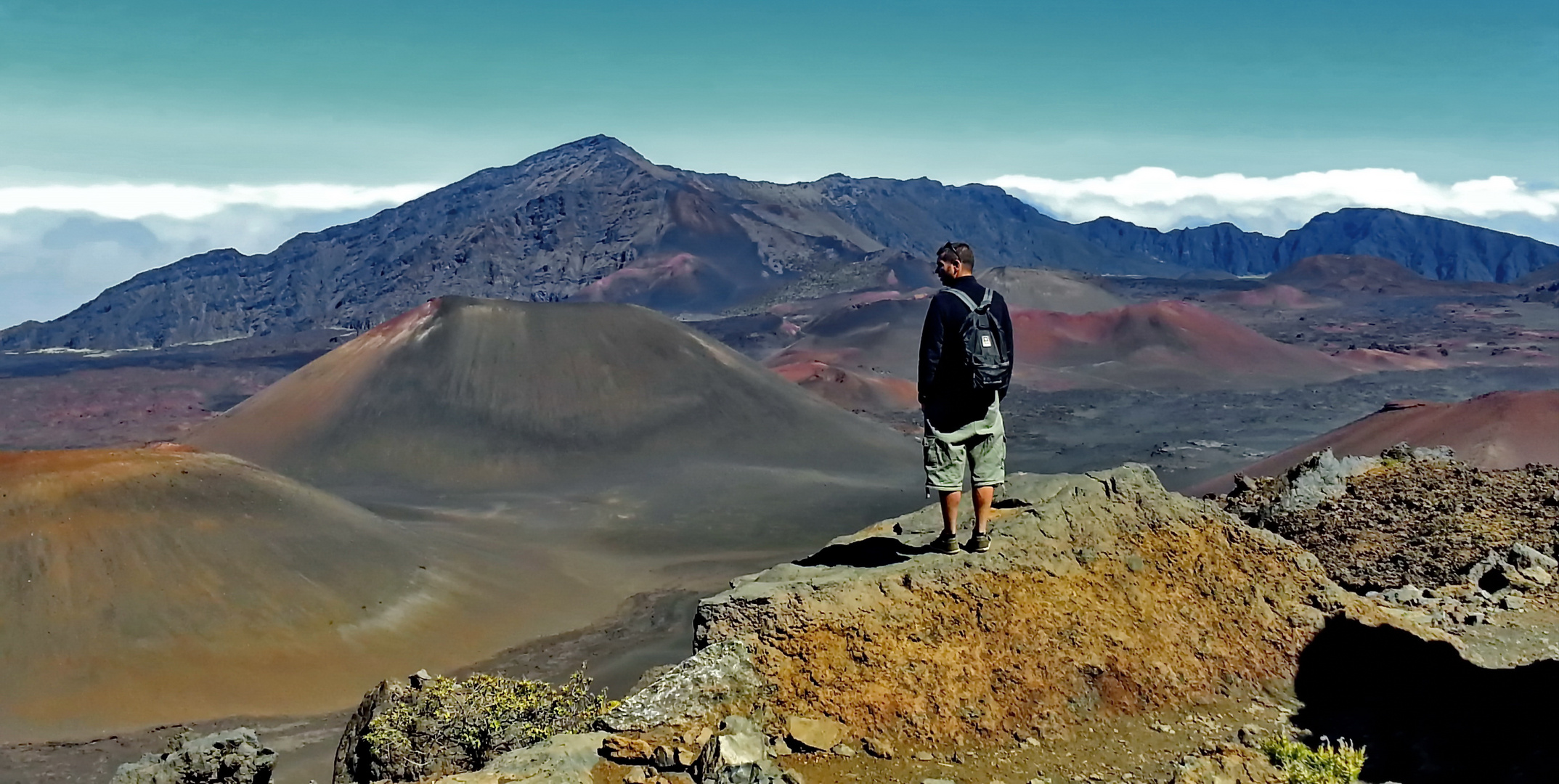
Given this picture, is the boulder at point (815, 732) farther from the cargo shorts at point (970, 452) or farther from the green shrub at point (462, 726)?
the green shrub at point (462, 726)

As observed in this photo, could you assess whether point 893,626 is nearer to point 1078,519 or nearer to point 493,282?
point 1078,519

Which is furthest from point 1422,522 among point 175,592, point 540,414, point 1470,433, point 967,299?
point 540,414

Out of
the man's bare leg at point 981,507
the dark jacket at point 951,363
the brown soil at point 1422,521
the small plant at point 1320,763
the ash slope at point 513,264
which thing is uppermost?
the ash slope at point 513,264

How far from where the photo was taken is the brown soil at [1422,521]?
883 centimetres

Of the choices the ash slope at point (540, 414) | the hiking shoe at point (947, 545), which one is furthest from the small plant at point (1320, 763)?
the ash slope at point (540, 414)

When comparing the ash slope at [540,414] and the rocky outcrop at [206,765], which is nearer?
the rocky outcrop at [206,765]

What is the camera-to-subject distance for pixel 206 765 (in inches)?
332

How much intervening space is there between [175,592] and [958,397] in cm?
2063

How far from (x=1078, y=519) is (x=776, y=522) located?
27150 mm

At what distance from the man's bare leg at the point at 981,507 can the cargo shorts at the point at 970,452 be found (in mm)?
30

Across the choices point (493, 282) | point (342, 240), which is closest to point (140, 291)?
point (342, 240)

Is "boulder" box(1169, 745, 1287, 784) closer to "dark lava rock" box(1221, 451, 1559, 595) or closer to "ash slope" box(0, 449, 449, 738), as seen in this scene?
"dark lava rock" box(1221, 451, 1559, 595)

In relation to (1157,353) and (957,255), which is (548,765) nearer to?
(957,255)

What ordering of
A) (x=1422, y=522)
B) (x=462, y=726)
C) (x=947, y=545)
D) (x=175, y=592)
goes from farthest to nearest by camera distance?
(x=175, y=592)
(x=1422, y=522)
(x=462, y=726)
(x=947, y=545)
